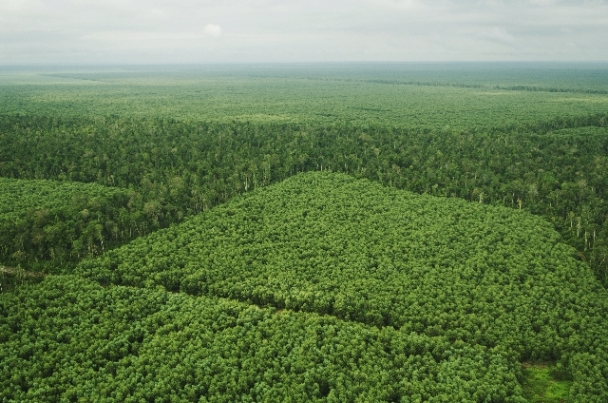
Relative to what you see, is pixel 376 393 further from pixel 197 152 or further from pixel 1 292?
pixel 197 152

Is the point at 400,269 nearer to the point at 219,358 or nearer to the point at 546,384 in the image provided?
the point at 546,384

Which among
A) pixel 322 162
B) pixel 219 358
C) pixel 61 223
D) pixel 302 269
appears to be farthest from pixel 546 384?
pixel 322 162

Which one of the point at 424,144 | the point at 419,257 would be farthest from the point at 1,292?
the point at 424,144

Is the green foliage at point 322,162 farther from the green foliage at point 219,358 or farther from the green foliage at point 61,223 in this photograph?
the green foliage at point 219,358

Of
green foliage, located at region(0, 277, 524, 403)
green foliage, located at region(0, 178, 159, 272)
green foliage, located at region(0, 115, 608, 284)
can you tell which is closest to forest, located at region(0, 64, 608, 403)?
green foliage, located at region(0, 277, 524, 403)

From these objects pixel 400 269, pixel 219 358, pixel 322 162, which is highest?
pixel 322 162

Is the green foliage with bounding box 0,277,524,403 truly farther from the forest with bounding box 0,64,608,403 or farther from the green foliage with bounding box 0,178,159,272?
the green foliage with bounding box 0,178,159,272
